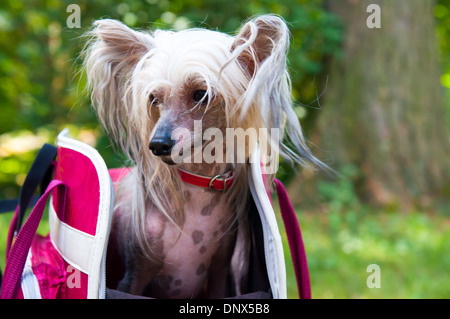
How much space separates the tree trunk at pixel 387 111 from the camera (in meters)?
4.35

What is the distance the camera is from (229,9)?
396 cm

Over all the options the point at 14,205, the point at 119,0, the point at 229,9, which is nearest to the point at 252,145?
the point at 14,205

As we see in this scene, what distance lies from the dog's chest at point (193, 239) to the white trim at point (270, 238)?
0.20 m

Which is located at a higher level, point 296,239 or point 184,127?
point 184,127

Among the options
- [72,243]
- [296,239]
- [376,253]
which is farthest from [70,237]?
[376,253]

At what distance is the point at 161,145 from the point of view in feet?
4.95

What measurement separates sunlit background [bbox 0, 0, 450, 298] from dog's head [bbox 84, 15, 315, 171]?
3.69 feet

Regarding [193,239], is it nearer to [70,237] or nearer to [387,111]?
[70,237]

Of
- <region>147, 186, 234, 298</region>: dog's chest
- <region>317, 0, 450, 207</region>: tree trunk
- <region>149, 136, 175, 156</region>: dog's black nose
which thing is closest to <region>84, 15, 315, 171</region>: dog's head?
<region>149, 136, 175, 156</region>: dog's black nose

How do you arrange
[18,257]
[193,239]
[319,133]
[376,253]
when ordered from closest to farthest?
[18,257]
[193,239]
[376,253]
[319,133]

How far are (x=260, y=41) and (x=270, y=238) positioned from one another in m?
0.66

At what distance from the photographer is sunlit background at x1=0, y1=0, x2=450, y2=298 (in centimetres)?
317

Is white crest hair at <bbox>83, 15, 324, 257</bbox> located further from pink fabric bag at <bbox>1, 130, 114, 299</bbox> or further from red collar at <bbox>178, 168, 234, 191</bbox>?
pink fabric bag at <bbox>1, 130, 114, 299</bbox>

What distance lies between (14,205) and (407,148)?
344 centimetres
